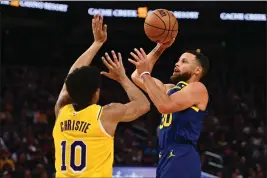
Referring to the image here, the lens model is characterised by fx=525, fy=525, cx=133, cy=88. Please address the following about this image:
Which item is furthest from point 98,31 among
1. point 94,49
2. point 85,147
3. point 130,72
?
point 130,72

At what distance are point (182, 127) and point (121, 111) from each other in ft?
3.52

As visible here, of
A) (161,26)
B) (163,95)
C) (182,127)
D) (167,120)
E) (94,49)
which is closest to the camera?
(94,49)

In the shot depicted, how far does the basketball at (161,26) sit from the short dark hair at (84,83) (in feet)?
5.65

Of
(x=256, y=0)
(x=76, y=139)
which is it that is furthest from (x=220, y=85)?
(x=76, y=139)

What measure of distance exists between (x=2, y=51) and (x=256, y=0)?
7782 millimetres

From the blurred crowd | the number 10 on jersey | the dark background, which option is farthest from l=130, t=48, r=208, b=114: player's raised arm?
the dark background

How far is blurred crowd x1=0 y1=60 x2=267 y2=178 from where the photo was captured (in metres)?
11.5

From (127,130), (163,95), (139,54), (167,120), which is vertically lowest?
(127,130)

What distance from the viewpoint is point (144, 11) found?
46.0 feet

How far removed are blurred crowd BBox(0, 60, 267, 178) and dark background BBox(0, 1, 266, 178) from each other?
0.03 metres

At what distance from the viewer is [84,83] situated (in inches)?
127

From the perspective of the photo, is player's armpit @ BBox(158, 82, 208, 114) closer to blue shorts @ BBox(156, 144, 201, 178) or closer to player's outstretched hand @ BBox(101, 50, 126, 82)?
blue shorts @ BBox(156, 144, 201, 178)

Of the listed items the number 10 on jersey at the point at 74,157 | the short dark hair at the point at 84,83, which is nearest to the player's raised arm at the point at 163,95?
the short dark hair at the point at 84,83

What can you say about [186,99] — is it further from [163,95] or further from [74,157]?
[74,157]
